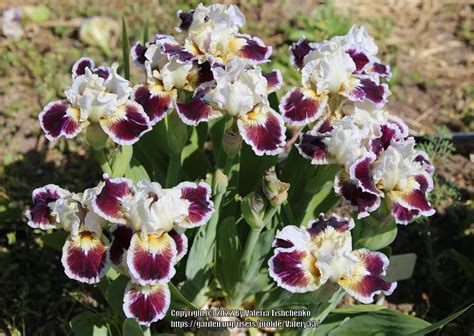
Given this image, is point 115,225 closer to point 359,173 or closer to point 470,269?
point 359,173

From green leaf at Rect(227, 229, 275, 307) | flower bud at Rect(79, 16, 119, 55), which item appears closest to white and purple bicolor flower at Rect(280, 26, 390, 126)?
green leaf at Rect(227, 229, 275, 307)

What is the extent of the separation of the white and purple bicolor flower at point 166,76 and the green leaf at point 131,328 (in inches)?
20.8

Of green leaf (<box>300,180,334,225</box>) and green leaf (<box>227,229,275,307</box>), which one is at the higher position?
green leaf (<box>300,180,334,225</box>)

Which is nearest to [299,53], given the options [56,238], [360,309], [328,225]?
[328,225]

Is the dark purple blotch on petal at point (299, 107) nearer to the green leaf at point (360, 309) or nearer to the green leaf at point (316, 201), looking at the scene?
the green leaf at point (316, 201)

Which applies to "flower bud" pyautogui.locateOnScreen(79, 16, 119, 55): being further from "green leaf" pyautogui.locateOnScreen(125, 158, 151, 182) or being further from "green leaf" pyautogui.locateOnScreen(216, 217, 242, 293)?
"green leaf" pyautogui.locateOnScreen(216, 217, 242, 293)

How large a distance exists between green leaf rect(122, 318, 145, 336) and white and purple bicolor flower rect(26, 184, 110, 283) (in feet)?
0.43

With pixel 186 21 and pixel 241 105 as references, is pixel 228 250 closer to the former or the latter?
pixel 241 105

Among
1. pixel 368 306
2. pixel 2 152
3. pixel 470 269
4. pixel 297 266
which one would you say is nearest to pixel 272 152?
pixel 297 266

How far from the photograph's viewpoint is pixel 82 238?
1.61m

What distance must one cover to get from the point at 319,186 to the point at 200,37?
1.83 ft

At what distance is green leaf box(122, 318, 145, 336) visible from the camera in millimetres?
1576

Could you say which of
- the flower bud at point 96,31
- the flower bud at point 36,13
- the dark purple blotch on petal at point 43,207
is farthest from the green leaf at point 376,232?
the flower bud at point 36,13

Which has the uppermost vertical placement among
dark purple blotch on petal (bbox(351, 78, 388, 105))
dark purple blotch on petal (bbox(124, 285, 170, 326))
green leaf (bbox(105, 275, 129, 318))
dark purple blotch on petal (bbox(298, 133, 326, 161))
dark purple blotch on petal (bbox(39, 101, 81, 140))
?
dark purple blotch on petal (bbox(351, 78, 388, 105))
